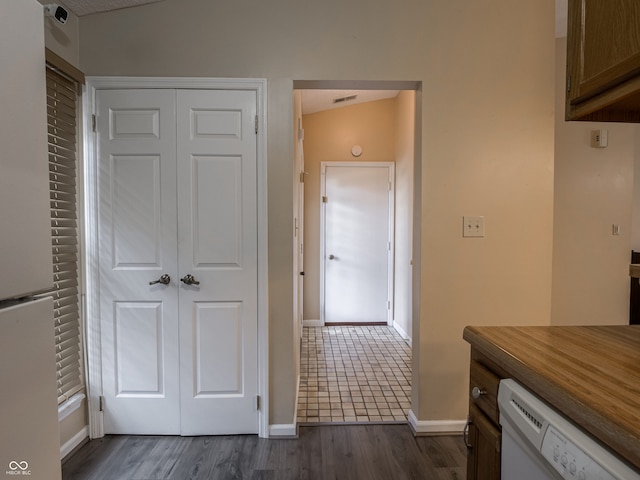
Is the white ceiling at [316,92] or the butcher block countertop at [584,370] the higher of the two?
the white ceiling at [316,92]

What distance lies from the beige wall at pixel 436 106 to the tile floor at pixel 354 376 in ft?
1.22

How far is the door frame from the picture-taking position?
6.48 ft

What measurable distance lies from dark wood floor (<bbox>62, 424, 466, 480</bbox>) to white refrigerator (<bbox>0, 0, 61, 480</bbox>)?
1.13 metres

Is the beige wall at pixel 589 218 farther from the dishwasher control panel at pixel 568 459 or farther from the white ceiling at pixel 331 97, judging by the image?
the dishwasher control panel at pixel 568 459

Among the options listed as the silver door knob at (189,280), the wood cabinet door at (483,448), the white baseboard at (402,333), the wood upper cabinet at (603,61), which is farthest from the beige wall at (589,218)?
the silver door knob at (189,280)

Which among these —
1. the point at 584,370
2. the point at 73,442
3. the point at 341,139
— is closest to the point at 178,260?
the point at 73,442

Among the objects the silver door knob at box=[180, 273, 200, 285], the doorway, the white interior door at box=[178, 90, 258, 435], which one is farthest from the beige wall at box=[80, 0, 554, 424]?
the doorway

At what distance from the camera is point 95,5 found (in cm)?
189

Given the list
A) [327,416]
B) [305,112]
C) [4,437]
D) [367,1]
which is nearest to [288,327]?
[327,416]

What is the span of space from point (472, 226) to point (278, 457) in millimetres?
1748

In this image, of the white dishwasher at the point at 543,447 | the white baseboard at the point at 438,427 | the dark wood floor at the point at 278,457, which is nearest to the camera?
the white dishwasher at the point at 543,447

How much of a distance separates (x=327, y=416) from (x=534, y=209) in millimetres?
1889

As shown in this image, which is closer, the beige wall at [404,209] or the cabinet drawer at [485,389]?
the cabinet drawer at [485,389]

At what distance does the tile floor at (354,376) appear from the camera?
2.35 meters
